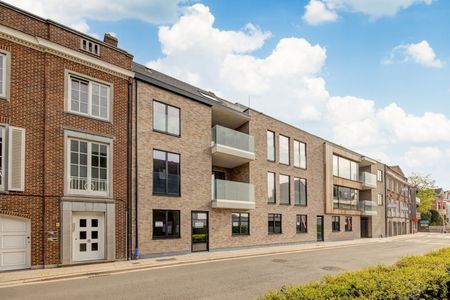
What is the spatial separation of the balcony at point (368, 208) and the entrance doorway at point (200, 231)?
78.2ft

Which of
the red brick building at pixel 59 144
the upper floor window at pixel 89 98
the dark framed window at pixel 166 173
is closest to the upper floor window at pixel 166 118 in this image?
the dark framed window at pixel 166 173

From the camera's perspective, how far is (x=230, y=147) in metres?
21.7

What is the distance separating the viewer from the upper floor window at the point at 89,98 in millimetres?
15352

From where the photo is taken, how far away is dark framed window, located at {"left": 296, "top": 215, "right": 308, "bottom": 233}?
28.7 metres

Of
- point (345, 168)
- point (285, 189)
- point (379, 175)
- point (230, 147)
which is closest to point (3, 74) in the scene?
point (230, 147)

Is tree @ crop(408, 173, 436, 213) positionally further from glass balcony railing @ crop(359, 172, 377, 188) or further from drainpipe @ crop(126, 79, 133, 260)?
drainpipe @ crop(126, 79, 133, 260)

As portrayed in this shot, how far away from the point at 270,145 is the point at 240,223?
6584 mm

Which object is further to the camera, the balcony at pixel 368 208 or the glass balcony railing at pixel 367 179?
the glass balcony railing at pixel 367 179

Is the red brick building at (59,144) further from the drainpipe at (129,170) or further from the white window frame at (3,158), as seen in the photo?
the drainpipe at (129,170)

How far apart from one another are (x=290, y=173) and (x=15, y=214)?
19.8m

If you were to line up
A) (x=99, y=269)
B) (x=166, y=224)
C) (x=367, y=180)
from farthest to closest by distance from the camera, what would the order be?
1. (x=367, y=180)
2. (x=166, y=224)
3. (x=99, y=269)

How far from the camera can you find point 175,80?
23.8m

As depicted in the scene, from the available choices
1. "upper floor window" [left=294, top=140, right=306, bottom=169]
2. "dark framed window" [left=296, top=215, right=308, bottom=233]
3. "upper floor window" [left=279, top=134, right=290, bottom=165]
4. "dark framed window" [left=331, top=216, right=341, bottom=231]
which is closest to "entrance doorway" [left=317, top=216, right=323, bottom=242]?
"dark framed window" [left=331, top=216, right=341, bottom=231]

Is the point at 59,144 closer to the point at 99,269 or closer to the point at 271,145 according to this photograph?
the point at 99,269
